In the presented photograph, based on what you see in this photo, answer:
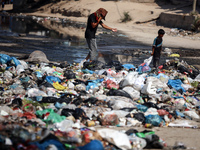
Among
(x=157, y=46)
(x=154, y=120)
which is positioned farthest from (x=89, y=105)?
(x=157, y=46)

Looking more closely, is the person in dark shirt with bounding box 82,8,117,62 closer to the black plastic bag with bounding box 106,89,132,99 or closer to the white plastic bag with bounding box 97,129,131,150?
the black plastic bag with bounding box 106,89,132,99

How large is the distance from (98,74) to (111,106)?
8.14ft

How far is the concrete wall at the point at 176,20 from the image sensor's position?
22141mm

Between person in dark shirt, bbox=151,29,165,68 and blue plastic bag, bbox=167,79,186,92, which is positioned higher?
person in dark shirt, bbox=151,29,165,68

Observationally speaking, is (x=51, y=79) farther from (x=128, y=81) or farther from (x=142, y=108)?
(x=142, y=108)

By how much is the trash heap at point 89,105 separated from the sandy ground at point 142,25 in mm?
335

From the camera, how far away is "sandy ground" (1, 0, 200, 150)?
4.70 meters

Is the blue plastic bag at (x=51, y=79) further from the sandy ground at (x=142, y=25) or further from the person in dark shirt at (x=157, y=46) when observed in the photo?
the person in dark shirt at (x=157, y=46)

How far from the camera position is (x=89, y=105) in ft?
18.1

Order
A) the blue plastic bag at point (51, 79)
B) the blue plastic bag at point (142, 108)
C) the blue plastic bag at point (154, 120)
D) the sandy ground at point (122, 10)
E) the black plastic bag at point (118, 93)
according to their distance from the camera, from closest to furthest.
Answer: the blue plastic bag at point (154, 120)
the blue plastic bag at point (142, 108)
the black plastic bag at point (118, 93)
the blue plastic bag at point (51, 79)
the sandy ground at point (122, 10)

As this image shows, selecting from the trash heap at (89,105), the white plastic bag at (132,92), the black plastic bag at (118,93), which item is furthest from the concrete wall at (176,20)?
the black plastic bag at (118,93)

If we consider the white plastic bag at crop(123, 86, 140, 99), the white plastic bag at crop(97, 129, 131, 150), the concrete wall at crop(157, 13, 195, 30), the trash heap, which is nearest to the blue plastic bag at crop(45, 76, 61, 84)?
the trash heap

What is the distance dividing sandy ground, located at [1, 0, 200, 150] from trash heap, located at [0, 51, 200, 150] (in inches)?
13.2

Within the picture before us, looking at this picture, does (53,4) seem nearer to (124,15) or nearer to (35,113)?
(124,15)
